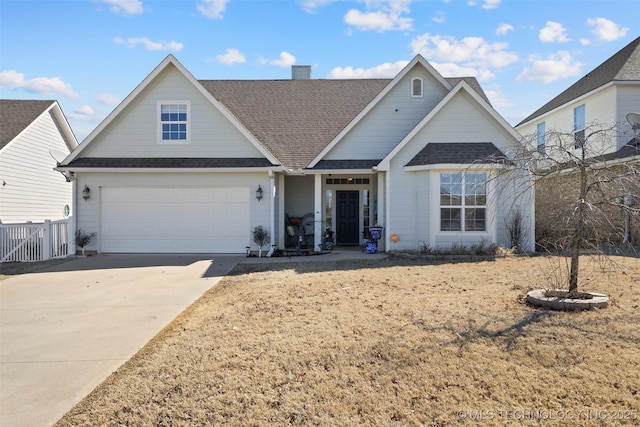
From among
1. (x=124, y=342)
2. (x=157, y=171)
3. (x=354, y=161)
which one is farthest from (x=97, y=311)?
(x=354, y=161)

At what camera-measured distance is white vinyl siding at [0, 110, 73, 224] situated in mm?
18844

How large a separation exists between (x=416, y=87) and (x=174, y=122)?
8675 millimetres

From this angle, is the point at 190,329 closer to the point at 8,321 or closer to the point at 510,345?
the point at 8,321

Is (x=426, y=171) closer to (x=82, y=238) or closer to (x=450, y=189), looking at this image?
(x=450, y=189)

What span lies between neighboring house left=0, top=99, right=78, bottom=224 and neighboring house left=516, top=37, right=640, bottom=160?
22.0m

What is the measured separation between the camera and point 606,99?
1897cm

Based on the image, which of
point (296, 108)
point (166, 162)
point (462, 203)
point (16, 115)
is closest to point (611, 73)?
point (462, 203)

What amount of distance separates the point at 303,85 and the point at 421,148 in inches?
327

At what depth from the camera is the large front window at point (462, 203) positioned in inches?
525

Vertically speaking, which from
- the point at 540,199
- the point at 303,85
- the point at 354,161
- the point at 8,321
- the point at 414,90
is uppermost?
the point at 303,85

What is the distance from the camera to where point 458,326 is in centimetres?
588

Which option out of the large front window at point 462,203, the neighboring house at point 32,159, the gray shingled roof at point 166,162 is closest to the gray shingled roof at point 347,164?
the gray shingled roof at point 166,162

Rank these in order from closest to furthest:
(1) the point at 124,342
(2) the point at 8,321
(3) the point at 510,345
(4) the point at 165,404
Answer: (4) the point at 165,404 → (3) the point at 510,345 → (1) the point at 124,342 → (2) the point at 8,321

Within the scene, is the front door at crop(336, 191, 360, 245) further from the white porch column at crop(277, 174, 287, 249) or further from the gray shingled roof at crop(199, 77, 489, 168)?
the white porch column at crop(277, 174, 287, 249)
